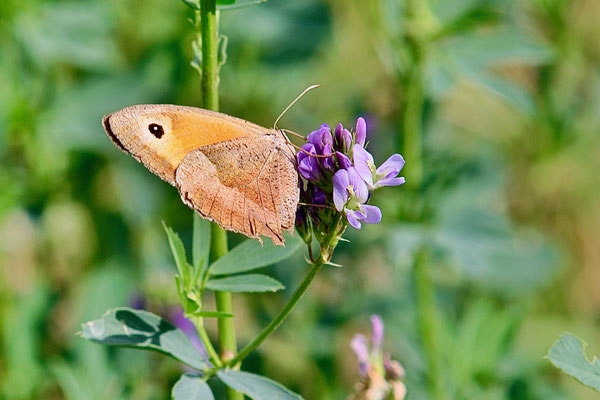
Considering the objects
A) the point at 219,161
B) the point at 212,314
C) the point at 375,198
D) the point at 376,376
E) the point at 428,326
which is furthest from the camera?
the point at 375,198

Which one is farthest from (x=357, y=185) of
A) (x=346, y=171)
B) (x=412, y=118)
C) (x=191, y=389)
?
(x=412, y=118)

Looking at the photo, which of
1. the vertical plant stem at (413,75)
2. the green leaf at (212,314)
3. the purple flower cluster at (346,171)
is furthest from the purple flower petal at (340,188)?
the vertical plant stem at (413,75)

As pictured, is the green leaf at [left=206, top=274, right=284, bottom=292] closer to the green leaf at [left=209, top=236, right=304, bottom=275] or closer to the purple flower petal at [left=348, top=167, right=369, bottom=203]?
the green leaf at [left=209, top=236, right=304, bottom=275]

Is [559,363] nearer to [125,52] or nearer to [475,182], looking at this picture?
[475,182]

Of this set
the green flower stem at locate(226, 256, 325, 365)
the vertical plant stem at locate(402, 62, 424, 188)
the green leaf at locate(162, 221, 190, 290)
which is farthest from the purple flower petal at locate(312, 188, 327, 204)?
the vertical plant stem at locate(402, 62, 424, 188)

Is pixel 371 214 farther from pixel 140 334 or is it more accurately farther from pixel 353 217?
pixel 140 334

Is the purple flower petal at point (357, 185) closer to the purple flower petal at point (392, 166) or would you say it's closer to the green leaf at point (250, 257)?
the purple flower petal at point (392, 166)

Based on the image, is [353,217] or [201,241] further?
[201,241]
